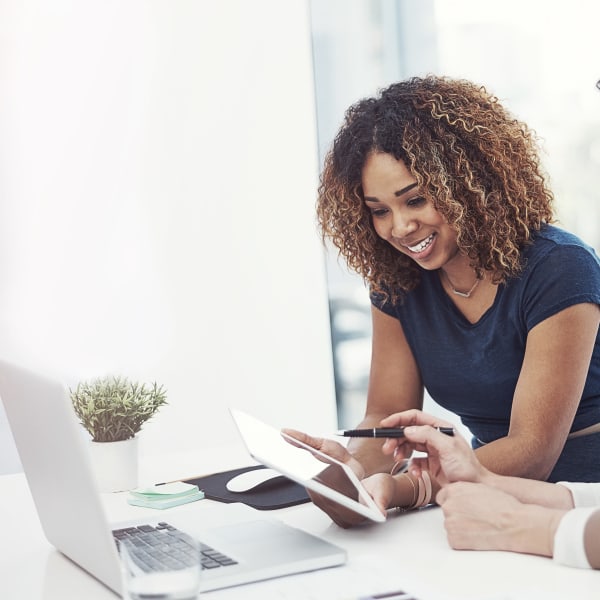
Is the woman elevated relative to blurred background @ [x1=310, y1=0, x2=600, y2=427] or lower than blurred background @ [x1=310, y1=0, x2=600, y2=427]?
lower

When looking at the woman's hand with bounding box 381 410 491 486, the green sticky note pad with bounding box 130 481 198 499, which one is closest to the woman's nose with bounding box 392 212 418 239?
the woman's hand with bounding box 381 410 491 486

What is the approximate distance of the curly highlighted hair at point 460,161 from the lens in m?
1.79

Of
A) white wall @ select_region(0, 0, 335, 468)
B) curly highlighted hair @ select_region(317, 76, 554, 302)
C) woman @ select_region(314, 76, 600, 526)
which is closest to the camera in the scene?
woman @ select_region(314, 76, 600, 526)

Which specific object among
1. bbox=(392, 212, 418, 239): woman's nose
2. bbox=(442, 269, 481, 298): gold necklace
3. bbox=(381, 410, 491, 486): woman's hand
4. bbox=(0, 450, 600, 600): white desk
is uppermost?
bbox=(392, 212, 418, 239): woman's nose

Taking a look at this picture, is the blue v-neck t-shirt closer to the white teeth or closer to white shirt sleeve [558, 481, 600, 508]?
the white teeth

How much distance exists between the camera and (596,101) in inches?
134

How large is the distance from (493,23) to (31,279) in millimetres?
1911

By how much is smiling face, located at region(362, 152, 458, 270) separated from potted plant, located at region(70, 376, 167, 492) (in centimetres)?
56

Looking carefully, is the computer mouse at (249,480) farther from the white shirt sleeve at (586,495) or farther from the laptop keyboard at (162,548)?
the white shirt sleeve at (586,495)

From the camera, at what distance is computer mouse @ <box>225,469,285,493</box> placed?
1585 millimetres

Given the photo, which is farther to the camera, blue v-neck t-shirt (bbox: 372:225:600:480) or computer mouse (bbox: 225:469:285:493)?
blue v-neck t-shirt (bbox: 372:225:600:480)

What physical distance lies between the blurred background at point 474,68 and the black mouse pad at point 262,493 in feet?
6.66

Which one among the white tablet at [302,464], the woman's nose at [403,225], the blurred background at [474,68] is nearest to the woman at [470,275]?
the woman's nose at [403,225]

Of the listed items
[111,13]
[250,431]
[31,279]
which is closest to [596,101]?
[111,13]
